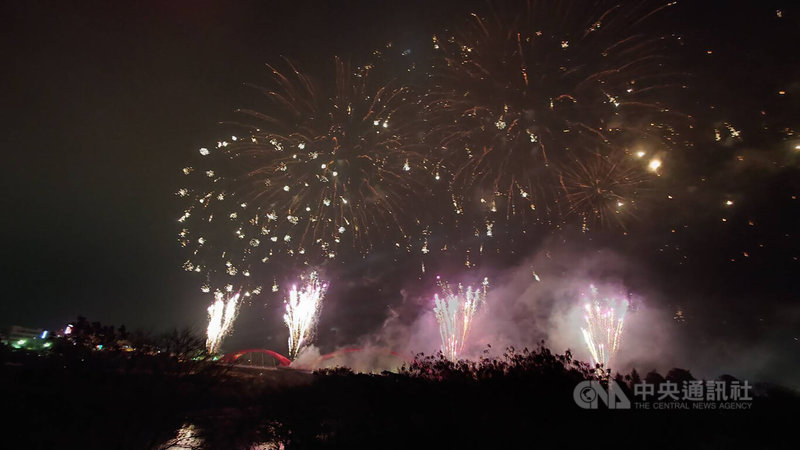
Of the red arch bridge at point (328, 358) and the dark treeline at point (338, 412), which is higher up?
the dark treeline at point (338, 412)

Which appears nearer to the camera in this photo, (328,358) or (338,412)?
(338,412)

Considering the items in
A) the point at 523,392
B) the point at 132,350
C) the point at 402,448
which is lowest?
the point at 402,448

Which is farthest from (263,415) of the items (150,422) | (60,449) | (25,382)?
(25,382)

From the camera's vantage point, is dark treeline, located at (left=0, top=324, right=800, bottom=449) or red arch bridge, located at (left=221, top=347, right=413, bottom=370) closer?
dark treeline, located at (left=0, top=324, right=800, bottom=449)

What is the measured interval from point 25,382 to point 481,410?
52.3 ft

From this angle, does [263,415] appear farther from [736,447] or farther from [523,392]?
[736,447]

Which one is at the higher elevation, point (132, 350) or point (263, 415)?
point (132, 350)

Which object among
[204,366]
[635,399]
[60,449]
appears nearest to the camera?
[60,449]

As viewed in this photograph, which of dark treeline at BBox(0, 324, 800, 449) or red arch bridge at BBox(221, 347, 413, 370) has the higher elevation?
dark treeline at BBox(0, 324, 800, 449)

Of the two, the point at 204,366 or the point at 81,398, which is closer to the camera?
the point at 81,398

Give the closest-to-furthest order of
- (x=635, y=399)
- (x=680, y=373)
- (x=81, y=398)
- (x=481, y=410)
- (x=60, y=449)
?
(x=60, y=449) < (x=81, y=398) < (x=481, y=410) < (x=635, y=399) < (x=680, y=373)

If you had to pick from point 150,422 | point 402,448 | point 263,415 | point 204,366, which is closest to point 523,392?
point 402,448

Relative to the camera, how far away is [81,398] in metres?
10.8

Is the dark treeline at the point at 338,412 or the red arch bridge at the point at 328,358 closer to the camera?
the dark treeline at the point at 338,412
